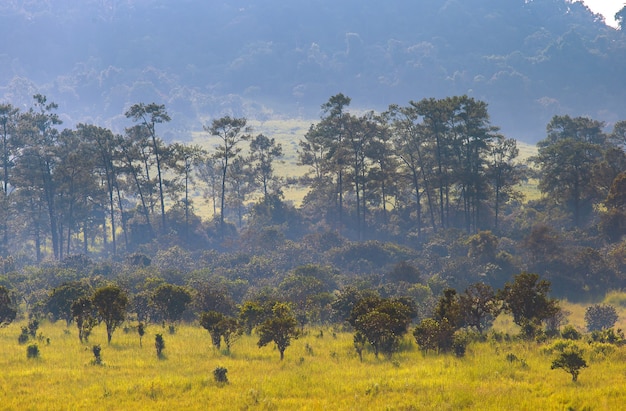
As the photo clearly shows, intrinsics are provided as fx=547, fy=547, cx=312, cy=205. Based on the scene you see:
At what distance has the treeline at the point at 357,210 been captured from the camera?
182ft

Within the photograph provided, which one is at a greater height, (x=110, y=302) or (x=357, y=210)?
(x=357, y=210)

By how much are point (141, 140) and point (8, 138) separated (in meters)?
19.9

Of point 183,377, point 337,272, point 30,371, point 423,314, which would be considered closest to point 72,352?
point 30,371

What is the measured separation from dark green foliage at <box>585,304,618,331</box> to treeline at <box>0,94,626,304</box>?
29.1 ft

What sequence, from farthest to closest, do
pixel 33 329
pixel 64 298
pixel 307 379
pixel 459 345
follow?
pixel 64 298
pixel 33 329
pixel 459 345
pixel 307 379

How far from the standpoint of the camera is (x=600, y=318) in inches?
1609

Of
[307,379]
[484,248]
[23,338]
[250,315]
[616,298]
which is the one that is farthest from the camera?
[484,248]

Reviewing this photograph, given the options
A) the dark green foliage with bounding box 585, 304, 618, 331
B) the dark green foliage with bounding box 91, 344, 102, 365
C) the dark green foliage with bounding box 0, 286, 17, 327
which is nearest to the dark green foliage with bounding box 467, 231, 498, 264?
the dark green foliage with bounding box 585, 304, 618, 331

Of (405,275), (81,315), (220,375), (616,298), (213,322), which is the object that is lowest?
(616,298)

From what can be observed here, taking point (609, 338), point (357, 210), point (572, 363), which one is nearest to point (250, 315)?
point (572, 363)

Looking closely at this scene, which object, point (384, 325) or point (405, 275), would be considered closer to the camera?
point (384, 325)

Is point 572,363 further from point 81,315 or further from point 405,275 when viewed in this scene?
point 405,275

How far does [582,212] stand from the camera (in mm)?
70938

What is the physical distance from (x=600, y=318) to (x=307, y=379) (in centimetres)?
2846
